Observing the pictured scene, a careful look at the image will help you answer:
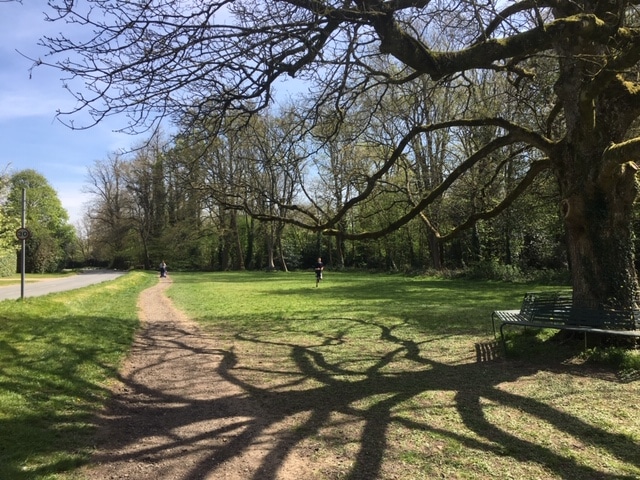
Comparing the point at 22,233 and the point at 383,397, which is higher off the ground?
the point at 22,233

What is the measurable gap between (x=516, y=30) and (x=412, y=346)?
17.6ft

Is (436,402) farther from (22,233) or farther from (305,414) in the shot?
(22,233)

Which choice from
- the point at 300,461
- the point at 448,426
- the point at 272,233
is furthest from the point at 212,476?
the point at 272,233

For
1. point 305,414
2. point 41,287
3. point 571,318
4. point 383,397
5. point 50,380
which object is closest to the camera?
point 305,414

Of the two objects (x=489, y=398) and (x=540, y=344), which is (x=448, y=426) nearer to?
(x=489, y=398)

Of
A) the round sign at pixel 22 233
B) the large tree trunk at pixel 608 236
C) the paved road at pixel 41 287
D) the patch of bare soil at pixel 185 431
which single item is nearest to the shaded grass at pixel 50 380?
the patch of bare soil at pixel 185 431

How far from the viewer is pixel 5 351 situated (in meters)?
7.05

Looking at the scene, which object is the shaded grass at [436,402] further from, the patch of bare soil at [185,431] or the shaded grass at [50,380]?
the shaded grass at [50,380]

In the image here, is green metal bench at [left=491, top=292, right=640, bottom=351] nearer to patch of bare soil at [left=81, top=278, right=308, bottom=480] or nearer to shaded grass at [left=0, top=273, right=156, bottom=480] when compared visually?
patch of bare soil at [left=81, top=278, right=308, bottom=480]

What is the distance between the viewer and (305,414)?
5031 mm

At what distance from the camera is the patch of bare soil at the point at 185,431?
12.3 feet

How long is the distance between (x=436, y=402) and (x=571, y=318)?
311cm

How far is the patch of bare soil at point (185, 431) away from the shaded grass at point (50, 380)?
251 millimetres

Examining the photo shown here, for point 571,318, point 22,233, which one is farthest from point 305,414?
point 22,233
